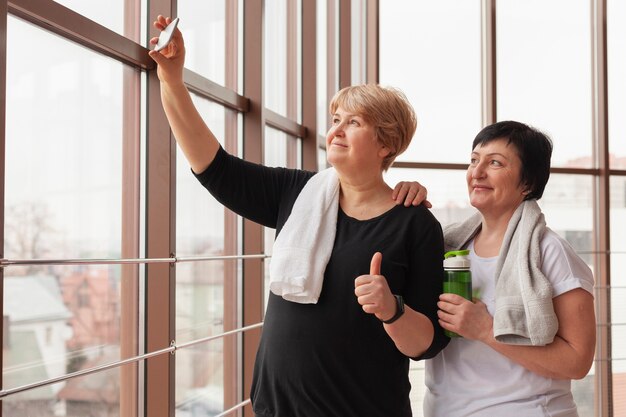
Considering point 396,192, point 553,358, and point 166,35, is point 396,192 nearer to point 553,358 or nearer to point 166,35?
point 553,358

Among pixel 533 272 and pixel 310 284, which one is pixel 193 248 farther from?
pixel 533 272

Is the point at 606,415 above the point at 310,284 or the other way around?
the other way around

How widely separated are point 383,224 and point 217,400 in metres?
1.41

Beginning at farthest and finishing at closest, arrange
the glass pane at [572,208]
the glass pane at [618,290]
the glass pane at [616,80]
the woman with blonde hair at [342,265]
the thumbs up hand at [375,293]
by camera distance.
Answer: the glass pane at [616,80]
the glass pane at [572,208]
the glass pane at [618,290]
the woman with blonde hair at [342,265]
the thumbs up hand at [375,293]

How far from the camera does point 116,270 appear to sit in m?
1.75

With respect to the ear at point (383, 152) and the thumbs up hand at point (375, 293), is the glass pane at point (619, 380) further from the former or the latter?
the thumbs up hand at point (375, 293)

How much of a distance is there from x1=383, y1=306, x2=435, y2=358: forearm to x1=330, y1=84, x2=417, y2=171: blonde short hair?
34cm

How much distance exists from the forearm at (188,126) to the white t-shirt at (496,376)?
563 mm

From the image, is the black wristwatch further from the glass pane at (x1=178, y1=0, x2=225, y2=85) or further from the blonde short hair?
the glass pane at (x1=178, y1=0, x2=225, y2=85)

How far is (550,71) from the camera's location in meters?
4.73

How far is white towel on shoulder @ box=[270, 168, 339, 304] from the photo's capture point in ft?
4.16

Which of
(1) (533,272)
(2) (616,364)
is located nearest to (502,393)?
(1) (533,272)

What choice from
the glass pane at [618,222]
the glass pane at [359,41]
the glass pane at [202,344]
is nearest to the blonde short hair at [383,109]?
the glass pane at [202,344]

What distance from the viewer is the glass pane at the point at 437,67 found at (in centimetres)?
454
